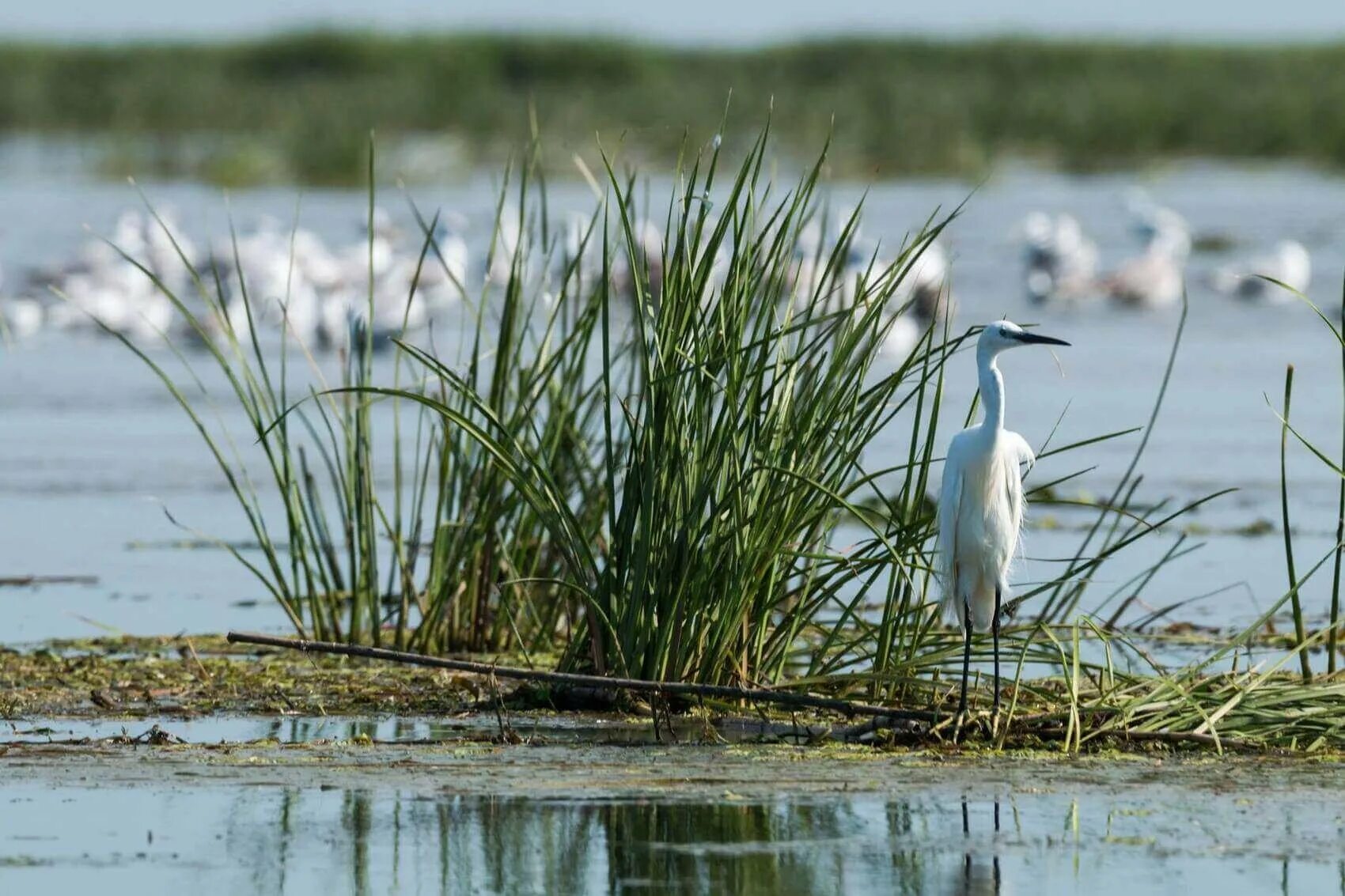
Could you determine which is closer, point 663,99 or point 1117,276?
point 1117,276

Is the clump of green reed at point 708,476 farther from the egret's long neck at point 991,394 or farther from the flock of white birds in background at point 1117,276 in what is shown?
the flock of white birds in background at point 1117,276

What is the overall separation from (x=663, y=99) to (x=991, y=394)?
38494 mm

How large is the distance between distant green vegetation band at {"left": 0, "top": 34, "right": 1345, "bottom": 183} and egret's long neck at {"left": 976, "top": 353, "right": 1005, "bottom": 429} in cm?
2688

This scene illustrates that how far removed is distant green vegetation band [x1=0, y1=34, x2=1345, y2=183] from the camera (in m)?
36.6

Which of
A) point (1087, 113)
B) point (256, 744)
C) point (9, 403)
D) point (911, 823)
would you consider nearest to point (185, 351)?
point (9, 403)

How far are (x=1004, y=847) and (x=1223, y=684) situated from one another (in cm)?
147

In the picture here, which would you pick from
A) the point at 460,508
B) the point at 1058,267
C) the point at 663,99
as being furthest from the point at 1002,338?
the point at 663,99

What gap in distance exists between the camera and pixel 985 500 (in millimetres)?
5180

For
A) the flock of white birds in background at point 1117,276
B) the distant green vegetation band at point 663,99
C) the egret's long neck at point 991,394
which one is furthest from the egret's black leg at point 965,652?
the distant green vegetation band at point 663,99

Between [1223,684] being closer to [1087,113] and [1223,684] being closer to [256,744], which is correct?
[256,744]

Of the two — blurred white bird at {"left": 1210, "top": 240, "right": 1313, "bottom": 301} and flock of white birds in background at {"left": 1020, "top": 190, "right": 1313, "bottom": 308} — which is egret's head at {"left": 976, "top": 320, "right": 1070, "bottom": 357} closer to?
blurred white bird at {"left": 1210, "top": 240, "right": 1313, "bottom": 301}

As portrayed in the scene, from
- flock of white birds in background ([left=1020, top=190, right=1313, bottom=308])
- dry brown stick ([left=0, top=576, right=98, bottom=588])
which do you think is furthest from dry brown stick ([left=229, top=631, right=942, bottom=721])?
flock of white birds in background ([left=1020, top=190, right=1313, bottom=308])

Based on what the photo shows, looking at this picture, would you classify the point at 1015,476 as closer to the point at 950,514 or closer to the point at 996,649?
the point at 950,514

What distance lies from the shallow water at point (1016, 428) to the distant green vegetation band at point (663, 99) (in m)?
8.57
